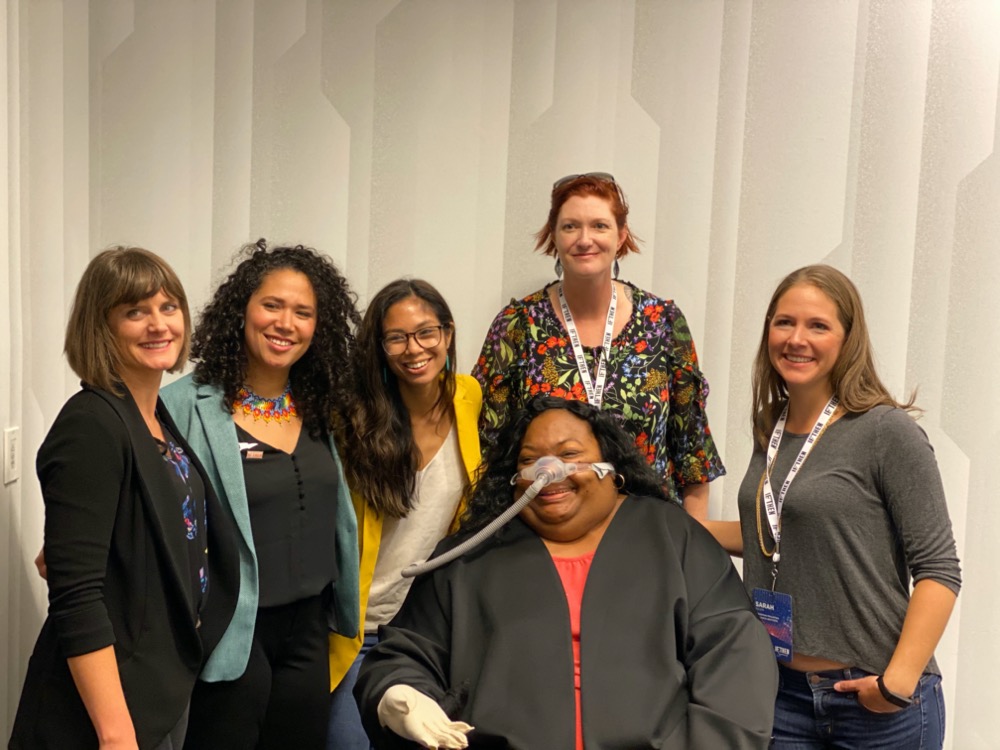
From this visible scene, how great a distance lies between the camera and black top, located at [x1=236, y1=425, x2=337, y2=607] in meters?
2.20

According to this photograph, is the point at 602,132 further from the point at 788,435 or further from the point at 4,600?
the point at 4,600

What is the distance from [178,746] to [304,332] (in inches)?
36.4

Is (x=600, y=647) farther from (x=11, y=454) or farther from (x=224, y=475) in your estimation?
(x=11, y=454)

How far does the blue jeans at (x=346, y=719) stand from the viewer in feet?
8.06

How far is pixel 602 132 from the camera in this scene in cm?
307

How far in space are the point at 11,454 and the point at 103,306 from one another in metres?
0.78

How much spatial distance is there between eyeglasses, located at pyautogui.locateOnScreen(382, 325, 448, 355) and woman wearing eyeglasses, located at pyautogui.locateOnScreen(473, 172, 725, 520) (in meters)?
0.30

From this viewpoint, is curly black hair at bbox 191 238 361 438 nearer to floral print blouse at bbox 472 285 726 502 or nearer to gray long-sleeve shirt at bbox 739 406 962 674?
floral print blouse at bbox 472 285 726 502

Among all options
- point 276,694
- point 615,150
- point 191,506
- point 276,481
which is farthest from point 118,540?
point 615,150

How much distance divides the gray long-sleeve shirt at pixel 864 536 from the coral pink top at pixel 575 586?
46cm

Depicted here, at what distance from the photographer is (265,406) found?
230 centimetres

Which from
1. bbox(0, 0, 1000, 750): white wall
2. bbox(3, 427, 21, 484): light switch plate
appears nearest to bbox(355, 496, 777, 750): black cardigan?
bbox(3, 427, 21, 484): light switch plate

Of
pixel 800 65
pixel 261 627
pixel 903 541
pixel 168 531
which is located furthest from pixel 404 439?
pixel 800 65

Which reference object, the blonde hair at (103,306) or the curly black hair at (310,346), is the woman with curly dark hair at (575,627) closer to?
the curly black hair at (310,346)
